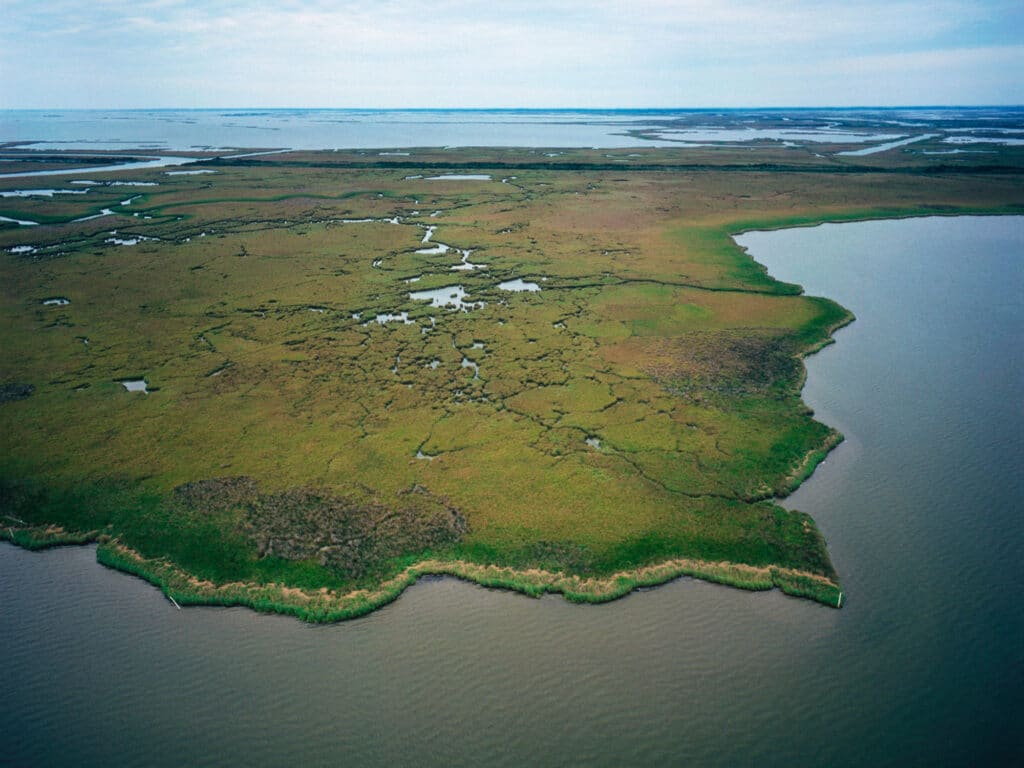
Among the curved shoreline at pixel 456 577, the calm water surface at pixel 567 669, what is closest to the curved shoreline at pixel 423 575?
the curved shoreline at pixel 456 577

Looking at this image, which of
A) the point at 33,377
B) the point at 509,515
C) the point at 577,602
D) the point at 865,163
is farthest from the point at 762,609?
the point at 865,163

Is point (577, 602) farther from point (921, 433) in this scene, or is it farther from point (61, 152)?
point (61, 152)

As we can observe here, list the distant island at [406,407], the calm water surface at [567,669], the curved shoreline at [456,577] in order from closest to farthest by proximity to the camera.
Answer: the calm water surface at [567,669]
the curved shoreline at [456,577]
the distant island at [406,407]

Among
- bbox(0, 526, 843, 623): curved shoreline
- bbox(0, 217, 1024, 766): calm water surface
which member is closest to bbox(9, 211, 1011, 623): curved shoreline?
bbox(0, 526, 843, 623): curved shoreline

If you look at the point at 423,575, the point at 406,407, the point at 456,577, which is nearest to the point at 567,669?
the point at 456,577

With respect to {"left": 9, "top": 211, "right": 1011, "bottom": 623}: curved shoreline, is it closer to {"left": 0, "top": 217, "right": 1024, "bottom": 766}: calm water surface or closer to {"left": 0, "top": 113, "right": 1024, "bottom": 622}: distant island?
{"left": 0, "top": 113, "right": 1024, "bottom": 622}: distant island

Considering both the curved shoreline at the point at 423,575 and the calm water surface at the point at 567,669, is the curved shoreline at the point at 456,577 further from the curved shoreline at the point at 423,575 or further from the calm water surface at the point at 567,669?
the calm water surface at the point at 567,669

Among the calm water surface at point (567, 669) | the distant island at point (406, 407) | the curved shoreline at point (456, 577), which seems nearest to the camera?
the calm water surface at point (567, 669)

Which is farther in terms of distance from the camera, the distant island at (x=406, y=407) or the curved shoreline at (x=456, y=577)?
the distant island at (x=406, y=407)
